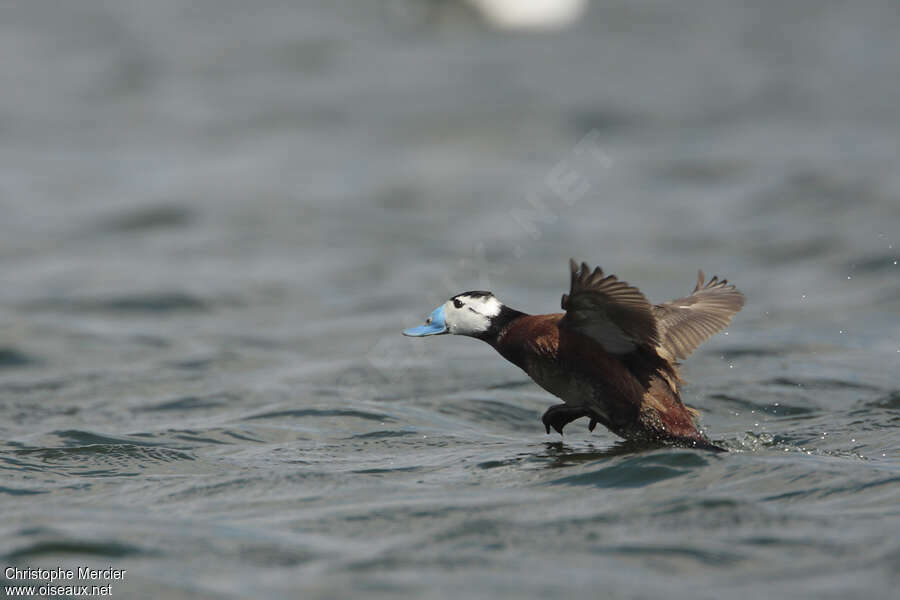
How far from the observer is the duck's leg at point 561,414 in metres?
6.58

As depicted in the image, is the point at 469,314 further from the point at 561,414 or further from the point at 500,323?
the point at 561,414

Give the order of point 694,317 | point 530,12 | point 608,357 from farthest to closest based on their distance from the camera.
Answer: point 530,12, point 694,317, point 608,357

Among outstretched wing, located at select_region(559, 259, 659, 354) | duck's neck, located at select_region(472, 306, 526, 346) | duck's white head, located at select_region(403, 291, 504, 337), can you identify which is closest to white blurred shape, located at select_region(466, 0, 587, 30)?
duck's white head, located at select_region(403, 291, 504, 337)

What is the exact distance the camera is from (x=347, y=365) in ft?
33.3

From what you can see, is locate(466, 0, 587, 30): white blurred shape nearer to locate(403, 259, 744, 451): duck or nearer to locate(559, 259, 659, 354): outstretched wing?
locate(403, 259, 744, 451): duck

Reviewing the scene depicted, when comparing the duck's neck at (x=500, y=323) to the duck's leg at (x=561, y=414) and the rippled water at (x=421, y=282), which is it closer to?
the duck's leg at (x=561, y=414)

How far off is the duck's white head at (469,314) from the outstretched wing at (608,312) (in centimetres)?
55

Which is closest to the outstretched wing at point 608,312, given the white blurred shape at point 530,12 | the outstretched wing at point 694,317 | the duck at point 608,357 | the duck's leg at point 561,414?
the duck at point 608,357

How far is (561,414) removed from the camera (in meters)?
6.70

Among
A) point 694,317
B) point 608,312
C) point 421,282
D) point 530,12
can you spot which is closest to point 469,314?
point 608,312

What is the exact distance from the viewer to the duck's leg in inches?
259

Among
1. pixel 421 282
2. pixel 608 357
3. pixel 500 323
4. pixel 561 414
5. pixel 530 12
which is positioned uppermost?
pixel 530 12

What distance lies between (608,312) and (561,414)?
897mm

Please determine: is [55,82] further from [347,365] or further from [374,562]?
[374,562]
